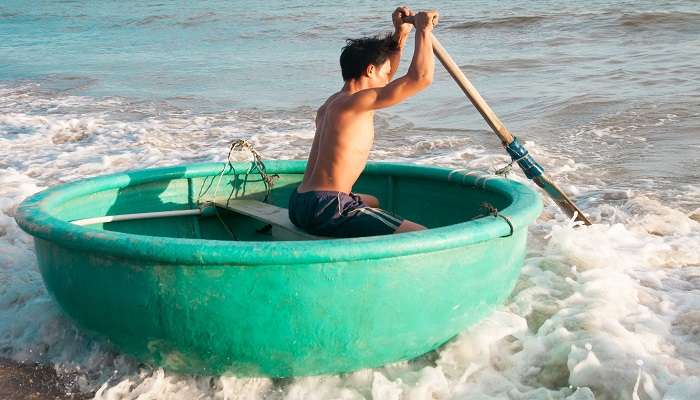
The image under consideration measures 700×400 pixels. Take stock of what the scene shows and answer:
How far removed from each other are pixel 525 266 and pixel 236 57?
1225 centimetres

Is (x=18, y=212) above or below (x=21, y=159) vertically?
above

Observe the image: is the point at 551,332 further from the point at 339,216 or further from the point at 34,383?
the point at 34,383

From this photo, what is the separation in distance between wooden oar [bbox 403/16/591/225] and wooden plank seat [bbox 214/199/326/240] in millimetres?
953

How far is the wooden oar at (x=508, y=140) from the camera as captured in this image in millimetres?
3504

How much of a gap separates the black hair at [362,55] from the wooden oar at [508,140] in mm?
157

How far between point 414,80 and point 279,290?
1004mm

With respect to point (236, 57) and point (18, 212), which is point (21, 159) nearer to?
point (18, 212)

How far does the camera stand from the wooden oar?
11.5 ft

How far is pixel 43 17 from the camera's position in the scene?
98.5ft

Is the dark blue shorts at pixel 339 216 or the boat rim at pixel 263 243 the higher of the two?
the boat rim at pixel 263 243

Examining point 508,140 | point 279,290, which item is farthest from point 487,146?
point 279,290

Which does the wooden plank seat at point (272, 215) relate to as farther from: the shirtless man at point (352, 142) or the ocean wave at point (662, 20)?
the ocean wave at point (662, 20)

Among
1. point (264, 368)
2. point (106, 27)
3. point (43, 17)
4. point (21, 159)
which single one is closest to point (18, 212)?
point (264, 368)

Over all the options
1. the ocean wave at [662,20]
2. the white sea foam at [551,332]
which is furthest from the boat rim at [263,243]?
the ocean wave at [662,20]
